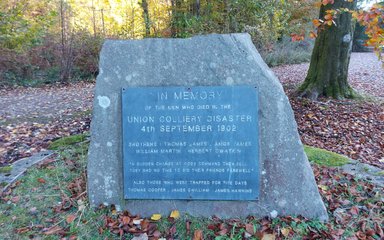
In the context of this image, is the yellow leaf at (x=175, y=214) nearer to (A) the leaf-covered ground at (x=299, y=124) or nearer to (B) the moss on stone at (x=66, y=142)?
(B) the moss on stone at (x=66, y=142)

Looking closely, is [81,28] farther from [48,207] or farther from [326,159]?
[326,159]

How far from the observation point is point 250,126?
9.45 ft

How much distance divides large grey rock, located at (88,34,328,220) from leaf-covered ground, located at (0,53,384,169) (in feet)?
7.87

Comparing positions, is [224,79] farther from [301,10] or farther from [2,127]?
[301,10]

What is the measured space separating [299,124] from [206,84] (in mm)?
4176

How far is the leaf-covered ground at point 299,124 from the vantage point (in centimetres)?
544

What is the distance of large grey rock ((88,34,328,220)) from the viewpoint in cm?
290

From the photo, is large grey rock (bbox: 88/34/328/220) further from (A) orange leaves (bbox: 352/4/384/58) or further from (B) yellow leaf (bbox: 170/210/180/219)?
(A) orange leaves (bbox: 352/4/384/58)

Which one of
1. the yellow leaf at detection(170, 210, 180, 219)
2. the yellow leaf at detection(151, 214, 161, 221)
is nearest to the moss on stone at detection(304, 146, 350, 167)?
the yellow leaf at detection(170, 210, 180, 219)

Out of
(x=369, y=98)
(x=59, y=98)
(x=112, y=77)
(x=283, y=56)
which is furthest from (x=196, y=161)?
(x=283, y=56)

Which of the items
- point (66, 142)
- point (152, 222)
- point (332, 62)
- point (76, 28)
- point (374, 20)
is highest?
point (76, 28)

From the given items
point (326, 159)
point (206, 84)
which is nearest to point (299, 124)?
point (326, 159)

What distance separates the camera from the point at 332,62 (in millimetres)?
7777

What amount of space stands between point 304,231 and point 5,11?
1296cm
